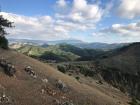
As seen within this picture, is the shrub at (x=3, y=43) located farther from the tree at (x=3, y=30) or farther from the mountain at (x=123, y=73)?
the mountain at (x=123, y=73)

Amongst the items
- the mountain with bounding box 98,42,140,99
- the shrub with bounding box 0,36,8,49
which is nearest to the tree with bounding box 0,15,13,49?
the shrub with bounding box 0,36,8,49

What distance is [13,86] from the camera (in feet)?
124

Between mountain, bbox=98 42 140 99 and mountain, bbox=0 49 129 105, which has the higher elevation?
mountain, bbox=0 49 129 105

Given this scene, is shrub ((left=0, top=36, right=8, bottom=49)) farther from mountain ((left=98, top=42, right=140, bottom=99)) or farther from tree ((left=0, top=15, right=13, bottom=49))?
mountain ((left=98, top=42, right=140, bottom=99))

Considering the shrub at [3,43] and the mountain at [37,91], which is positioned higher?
the shrub at [3,43]

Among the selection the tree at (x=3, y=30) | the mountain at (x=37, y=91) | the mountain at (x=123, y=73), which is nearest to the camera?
the mountain at (x=37, y=91)

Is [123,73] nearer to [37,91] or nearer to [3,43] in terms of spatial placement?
[3,43]

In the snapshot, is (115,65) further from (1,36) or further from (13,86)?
(13,86)

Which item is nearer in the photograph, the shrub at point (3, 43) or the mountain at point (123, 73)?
the shrub at point (3, 43)

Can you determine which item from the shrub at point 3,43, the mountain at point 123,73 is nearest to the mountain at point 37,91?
the shrub at point 3,43

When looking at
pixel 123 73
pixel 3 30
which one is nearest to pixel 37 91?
pixel 3 30

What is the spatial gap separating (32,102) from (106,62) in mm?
124558

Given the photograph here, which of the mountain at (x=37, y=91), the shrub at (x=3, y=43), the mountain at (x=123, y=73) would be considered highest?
the shrub at (x=3, y=43)

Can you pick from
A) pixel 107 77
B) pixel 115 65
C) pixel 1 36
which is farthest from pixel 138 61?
pixel 1 36
